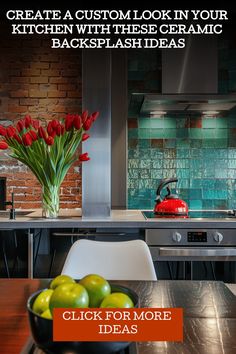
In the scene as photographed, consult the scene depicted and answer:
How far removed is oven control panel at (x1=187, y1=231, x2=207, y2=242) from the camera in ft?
7.20

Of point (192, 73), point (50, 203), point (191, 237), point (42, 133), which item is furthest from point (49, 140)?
point (192, 73)

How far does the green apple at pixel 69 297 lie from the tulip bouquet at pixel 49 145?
150 centimetres

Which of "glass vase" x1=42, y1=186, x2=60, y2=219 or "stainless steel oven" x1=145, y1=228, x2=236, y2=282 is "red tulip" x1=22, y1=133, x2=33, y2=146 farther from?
"stainless steel oven" x1=145, y1=228, x2=236, y2=282

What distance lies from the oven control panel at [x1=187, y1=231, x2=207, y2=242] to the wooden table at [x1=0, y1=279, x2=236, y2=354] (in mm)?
901

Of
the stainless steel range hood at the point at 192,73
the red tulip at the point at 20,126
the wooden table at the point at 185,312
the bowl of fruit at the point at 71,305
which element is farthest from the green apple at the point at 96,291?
the stainless steel range hood at the point at 192,73

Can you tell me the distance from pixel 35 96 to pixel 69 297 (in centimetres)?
317

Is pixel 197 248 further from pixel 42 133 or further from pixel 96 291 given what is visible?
pixel 96 291

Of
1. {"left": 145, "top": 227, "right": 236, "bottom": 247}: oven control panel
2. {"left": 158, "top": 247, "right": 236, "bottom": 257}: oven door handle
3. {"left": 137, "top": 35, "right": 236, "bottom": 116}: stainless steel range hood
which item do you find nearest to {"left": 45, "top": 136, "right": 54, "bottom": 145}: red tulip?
{"left": 145, "top": 227, "right": 236, "bottom": 247}: oven control panel

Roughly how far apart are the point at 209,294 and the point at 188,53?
102 inches

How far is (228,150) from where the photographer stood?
3994 millimetres

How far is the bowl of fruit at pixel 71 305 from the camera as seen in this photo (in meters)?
0.58

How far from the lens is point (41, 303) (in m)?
0.67

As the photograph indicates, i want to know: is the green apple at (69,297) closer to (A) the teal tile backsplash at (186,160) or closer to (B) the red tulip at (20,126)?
(B) the red tulip at (20,126)

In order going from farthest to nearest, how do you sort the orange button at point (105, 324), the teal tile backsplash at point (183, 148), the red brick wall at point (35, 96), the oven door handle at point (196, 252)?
the teal tile backsplash at point (183, 148)
the red brick wall at point (35, 96)
the oven door handle at point (196, 252)
the orange button at point (105, 324)
